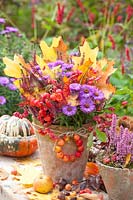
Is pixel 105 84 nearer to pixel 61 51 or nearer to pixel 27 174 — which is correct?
pixel 61 51

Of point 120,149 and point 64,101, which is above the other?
point 64,101

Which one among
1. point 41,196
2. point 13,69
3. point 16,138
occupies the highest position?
point 13,69

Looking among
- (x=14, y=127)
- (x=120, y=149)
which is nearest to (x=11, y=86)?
(x=14, y=127)

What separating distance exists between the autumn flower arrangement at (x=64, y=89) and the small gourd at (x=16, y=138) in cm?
31

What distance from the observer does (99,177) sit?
2227 millimetres

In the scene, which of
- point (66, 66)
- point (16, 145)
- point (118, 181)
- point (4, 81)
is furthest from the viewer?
point (4, 81)

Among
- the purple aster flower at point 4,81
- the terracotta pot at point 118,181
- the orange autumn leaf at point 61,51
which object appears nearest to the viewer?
the terracotta pot at point 118,181

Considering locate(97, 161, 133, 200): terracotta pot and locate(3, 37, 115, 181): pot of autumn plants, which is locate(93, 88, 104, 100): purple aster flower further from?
locate(97, 161, 133, 200): terracotta pot

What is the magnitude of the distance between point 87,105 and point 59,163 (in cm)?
28

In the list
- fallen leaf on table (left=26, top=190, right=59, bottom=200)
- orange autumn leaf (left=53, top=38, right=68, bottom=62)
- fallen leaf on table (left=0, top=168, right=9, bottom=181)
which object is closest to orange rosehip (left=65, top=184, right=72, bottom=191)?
fallen leaf on table (left=26, top=190, right=59, bottom=200)

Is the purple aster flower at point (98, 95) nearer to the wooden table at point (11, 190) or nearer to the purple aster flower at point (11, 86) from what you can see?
the wooden table at point (11, 190)

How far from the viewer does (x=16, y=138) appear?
2.52 meters

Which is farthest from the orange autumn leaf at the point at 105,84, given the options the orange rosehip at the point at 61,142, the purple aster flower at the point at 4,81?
the purple aster flower at the point at 4,81

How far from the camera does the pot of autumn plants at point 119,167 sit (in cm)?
204
